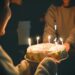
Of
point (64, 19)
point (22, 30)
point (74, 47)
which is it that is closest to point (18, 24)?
point (22, 30)

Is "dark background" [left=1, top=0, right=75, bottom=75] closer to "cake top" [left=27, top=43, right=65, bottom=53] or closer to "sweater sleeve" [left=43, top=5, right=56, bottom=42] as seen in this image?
"sweater sleeve" [left=43, top=5, right=56, bottom=42]

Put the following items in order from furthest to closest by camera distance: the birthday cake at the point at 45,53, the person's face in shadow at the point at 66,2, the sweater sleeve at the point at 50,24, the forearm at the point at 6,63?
1. the person's face in shadow at the point at 66,2
2. the sweater sleeve at the point at 50,24
3. the birthday cake at the point at 45,53
4. the forearm at the point at 6,63

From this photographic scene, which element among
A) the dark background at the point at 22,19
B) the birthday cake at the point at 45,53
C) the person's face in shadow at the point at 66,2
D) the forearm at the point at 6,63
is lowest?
the dark background at the point at 22,19

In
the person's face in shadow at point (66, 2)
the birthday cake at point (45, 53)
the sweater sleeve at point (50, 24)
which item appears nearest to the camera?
the birthday cake at point (45, 53)

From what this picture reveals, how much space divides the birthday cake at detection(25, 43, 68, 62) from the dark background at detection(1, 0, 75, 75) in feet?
5.76

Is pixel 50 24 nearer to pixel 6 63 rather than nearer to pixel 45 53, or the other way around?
pixel 45 53

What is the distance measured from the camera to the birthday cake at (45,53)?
4.89ft

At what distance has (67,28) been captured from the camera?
3301 mm

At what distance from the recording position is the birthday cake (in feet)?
4.89

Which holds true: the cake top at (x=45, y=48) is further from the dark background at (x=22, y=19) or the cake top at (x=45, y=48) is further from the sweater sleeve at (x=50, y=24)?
the dark background at (x=22, y=19)

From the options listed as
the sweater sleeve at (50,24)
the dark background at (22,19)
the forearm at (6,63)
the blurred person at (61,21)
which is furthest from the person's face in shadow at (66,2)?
the forearm at (6,63)

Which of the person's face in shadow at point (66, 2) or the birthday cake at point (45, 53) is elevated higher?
the birthday cake at point (45, 53)

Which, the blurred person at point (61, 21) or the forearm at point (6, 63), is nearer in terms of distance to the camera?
the forearm at point (6, 63)

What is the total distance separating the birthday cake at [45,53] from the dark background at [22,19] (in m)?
1.76
